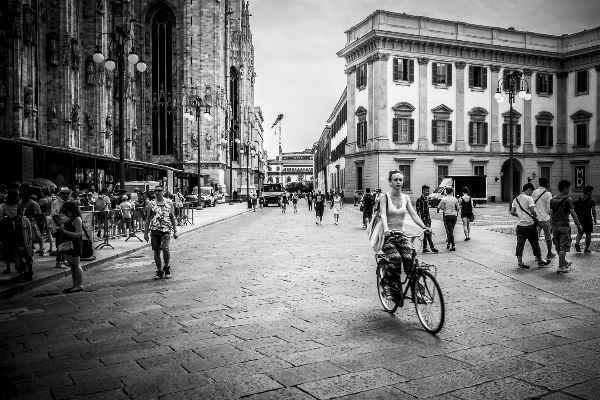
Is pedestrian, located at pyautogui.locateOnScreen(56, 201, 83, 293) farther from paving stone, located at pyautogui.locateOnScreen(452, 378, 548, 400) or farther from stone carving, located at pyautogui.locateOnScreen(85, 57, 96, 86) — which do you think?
stone carving, located at pyautogui.locateOnScreen(85, 57, 96, 86)

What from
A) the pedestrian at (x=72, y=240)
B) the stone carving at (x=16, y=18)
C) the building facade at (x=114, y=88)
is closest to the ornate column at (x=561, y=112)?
the building facade at (x=114, y=88)

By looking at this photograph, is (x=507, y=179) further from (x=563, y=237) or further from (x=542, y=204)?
(x=563, y=237)

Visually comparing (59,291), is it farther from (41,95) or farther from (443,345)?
(41,95)

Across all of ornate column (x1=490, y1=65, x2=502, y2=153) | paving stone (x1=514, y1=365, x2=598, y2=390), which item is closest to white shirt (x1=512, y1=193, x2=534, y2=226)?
paving stone (x1=514, y1=365, x2=598, y2=390)

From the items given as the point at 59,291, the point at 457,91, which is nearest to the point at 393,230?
the point at 59,291

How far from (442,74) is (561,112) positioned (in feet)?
46.3

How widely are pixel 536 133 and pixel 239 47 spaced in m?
43.5

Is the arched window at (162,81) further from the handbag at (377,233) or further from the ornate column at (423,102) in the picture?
the handbag at (377,233)

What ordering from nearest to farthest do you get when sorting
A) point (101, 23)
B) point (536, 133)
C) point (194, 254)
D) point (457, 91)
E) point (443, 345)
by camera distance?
point (443, 345) < point (194, 254) < point (101, 23) < point (457, 91) < point (536, 133)

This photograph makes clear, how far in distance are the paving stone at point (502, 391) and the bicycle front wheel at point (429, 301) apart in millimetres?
1225

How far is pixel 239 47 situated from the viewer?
72.8 meters

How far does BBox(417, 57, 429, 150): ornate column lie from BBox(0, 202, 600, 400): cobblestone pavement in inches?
1406

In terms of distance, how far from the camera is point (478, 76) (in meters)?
45.7

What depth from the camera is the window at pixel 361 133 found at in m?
45.2
